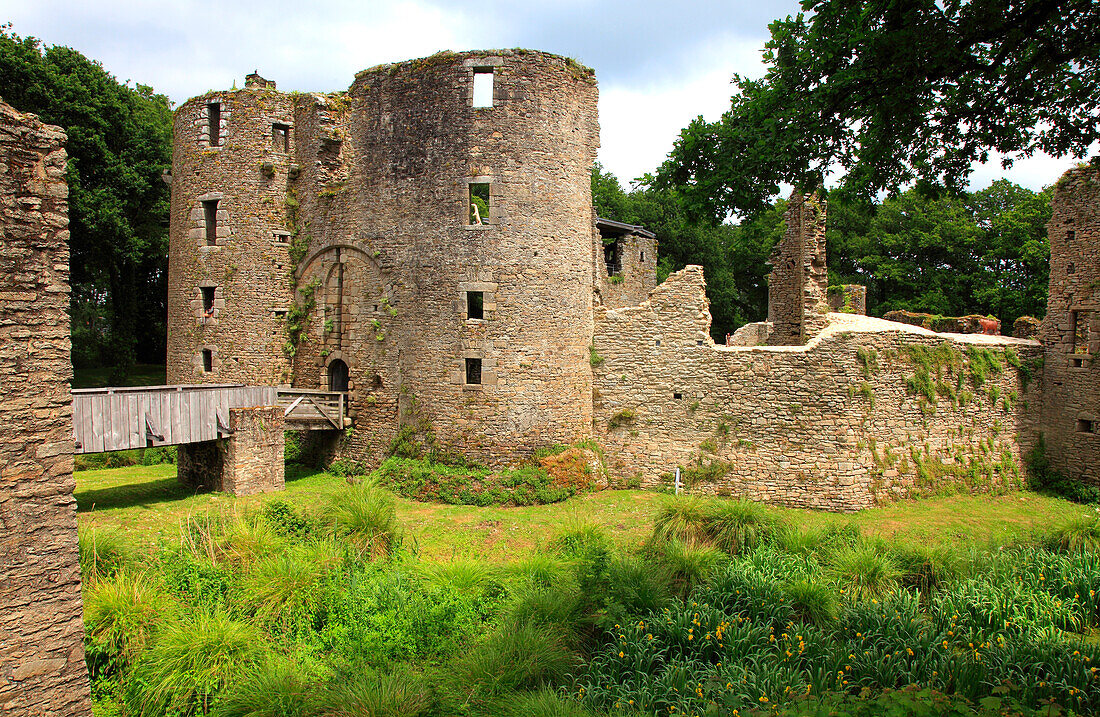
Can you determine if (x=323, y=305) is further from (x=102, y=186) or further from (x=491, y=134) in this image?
(x=102, y=186)

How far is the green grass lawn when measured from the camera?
1110 cm

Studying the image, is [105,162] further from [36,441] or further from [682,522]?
[682,522]

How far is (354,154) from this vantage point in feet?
50.8

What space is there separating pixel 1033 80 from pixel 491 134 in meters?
10.3

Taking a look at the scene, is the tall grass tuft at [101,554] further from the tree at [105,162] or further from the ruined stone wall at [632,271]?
the ruined stone wall at [632,271]

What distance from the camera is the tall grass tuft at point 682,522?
10.3 meters

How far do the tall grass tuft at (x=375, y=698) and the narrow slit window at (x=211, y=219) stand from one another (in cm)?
1412

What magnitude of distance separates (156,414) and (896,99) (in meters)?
13.0

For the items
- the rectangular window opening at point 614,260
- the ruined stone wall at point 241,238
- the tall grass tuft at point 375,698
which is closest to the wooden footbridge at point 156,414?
the ruined stone wall at point 241,238

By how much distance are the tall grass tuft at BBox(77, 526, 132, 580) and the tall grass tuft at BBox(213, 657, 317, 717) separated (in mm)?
2918

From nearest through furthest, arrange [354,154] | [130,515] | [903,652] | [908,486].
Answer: [903,652]
[130,515]
[908,486]
[354,154]

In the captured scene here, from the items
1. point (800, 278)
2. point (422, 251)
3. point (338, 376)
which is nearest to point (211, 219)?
point (338, 376)

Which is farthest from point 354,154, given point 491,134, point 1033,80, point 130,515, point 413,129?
point 1033,80

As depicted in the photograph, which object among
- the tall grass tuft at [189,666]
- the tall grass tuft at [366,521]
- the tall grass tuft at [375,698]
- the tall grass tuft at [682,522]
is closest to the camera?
the tall grass tuft at [375,698]
